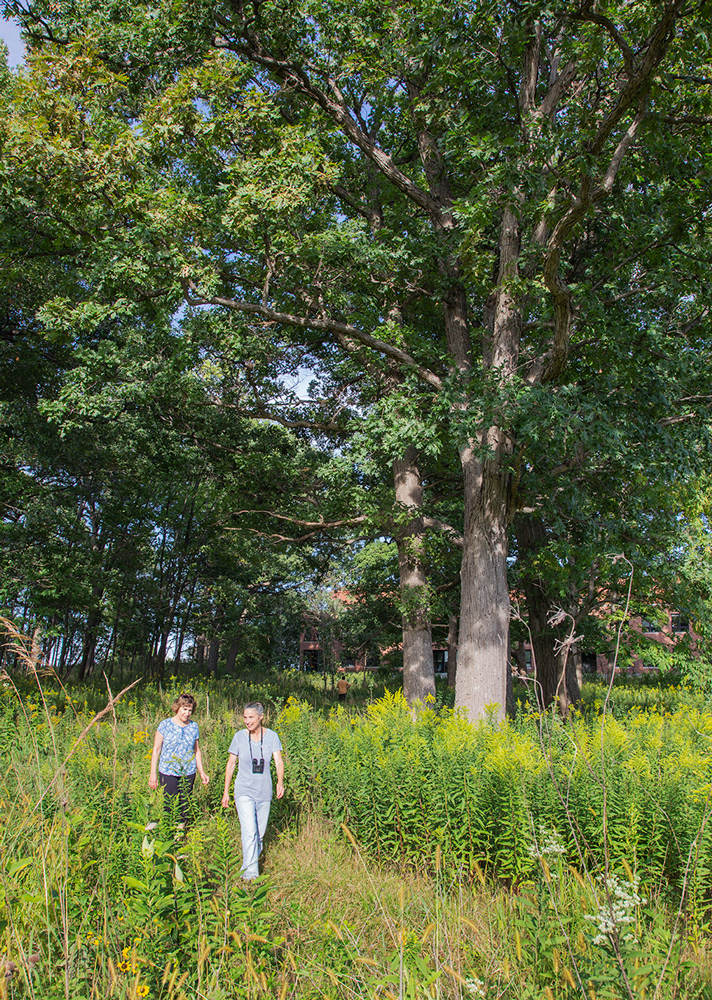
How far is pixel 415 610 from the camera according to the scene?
38.2 feet

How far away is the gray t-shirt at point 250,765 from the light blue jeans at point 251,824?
6 cm

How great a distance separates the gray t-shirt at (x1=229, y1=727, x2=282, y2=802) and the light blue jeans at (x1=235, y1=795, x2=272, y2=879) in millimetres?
56

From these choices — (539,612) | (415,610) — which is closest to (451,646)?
(539,612)

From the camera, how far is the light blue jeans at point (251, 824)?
529 centimetres

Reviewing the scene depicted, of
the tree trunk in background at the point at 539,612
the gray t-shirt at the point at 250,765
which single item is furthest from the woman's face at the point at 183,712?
the tree trunk in background at the point at 539,612

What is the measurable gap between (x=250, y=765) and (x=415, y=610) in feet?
20.8

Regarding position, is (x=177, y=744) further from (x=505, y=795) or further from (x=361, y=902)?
(x=505, y=795)

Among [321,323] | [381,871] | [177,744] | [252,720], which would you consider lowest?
[381,871]

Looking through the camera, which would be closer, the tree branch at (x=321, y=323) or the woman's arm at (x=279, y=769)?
the woman's arm at (x=279, y=769)

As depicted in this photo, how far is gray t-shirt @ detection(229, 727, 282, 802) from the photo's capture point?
5.58 meters

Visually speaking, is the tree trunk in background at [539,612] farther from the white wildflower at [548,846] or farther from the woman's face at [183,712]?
the white wildflower at [548,846]

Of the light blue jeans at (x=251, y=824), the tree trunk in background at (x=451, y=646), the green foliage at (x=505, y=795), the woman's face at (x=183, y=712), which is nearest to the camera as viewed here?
the green foliage at (x=505, y=795)

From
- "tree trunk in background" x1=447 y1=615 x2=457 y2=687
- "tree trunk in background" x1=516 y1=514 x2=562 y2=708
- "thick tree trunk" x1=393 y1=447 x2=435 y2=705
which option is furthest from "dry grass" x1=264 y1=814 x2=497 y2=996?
"tree trunk in background" x1=447 y1=615 x2=457 y2=687

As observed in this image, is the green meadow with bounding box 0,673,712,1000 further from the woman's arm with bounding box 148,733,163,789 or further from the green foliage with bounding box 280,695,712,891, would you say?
the woman's arm with bounding box 148,733,163,789
